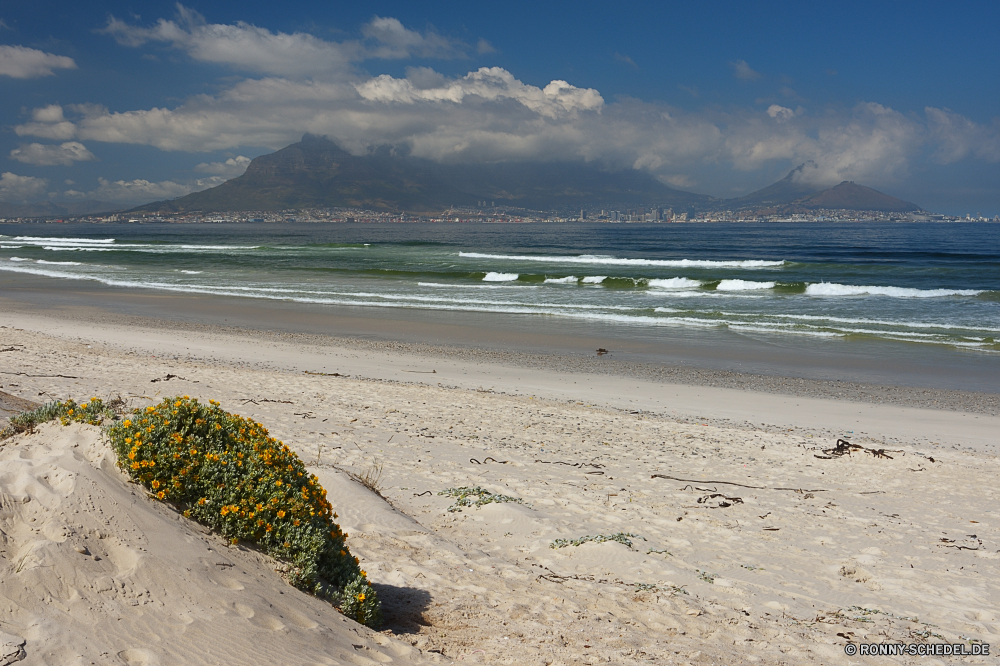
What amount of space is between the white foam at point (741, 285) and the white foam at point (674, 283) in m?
1.20

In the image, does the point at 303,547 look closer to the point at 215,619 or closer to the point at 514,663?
the point at 215,619

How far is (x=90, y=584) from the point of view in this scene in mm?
2740

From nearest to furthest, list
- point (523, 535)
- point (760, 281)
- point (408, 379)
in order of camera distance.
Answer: point (523, 535) → point (408, 379) → point (760, 281)

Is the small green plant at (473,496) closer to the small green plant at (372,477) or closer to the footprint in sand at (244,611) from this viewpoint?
the small green plant at (372,477)

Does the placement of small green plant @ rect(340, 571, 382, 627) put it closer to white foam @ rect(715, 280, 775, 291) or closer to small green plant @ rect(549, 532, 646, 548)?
small green plant @ rect(549, 532, 646, 548)

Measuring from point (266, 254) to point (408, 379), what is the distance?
1774 inches

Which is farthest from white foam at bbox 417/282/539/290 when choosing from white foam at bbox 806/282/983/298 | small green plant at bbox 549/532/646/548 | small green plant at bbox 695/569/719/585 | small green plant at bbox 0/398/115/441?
small green plant at bbox 0/398/115/441

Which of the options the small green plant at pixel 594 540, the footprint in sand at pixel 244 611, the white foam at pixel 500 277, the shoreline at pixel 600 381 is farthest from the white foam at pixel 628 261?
the footprint in sand at pixel 244 611

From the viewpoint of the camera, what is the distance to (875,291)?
96.8 ft

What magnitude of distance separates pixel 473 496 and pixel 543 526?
897 mm

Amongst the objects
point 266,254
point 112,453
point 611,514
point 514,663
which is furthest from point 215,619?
point 266,254

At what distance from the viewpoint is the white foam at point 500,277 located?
116 feet

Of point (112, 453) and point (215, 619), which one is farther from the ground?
point (112, 453)

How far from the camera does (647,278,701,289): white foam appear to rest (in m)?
32.3
